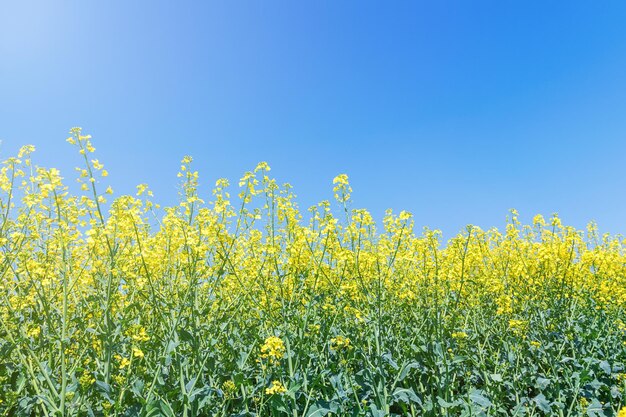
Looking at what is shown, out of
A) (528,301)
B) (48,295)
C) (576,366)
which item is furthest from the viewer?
(528,301)

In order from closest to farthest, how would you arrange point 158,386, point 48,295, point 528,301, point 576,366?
point 158,386, point 48,295, point 576,366, point 528,301

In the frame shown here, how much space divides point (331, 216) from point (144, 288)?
2.10 metres

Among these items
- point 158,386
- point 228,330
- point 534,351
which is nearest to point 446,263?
point 534,351

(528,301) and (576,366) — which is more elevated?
(528,301)

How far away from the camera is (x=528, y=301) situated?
615cm

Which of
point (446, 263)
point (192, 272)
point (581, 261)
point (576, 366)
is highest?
point (581, 261)

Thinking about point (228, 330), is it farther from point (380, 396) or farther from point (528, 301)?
point (528, 301)

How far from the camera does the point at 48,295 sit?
5.01m

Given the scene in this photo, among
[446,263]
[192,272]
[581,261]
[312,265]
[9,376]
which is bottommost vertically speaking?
[9,376]

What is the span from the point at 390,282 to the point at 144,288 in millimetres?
3084

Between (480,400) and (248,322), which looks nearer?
(480,400)

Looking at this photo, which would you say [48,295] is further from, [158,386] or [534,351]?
[534,351]

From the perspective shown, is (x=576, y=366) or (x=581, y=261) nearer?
(x=576, y=366)

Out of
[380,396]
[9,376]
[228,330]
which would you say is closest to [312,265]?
[228,330]
